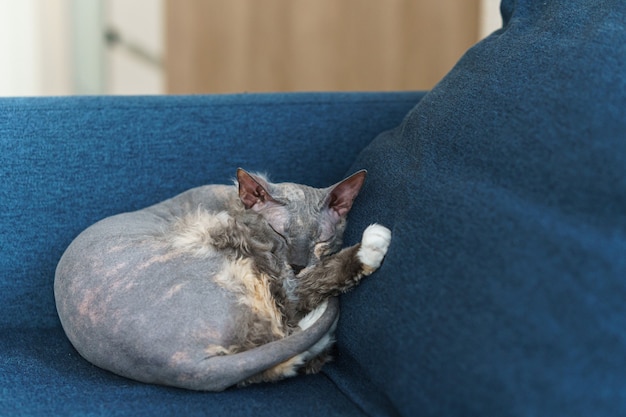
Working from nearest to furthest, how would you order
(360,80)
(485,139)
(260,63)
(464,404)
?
(464,404)
(485,139)
(360,80)
(260,63)

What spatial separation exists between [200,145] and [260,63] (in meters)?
1.75

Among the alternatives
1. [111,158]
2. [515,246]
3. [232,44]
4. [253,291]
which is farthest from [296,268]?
[232,44]

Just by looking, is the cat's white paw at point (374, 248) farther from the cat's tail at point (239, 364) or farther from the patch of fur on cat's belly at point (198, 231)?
the patch of fur on cat's belly at point (198, 231)

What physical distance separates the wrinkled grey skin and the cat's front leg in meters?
0.04

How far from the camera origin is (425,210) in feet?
4.02

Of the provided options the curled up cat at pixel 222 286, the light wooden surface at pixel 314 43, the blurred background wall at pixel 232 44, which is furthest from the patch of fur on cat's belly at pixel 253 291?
the light wooden surface at pixel 314 43

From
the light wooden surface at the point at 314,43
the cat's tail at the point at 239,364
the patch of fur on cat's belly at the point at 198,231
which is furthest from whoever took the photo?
the light wooden surface at the point at 314,43

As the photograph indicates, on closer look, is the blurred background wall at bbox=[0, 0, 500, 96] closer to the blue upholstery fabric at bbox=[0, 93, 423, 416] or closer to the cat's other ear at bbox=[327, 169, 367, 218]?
the blue upholstery fabric at bbox=[0, 93, 423, 416]

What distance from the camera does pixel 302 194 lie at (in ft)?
4.81

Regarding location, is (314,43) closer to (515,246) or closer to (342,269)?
(342,269)

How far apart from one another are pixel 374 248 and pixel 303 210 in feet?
0.65

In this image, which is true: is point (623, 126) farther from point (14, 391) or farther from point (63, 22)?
point (63, 22)

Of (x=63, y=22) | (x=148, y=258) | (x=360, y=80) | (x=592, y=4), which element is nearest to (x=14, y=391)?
(x=148, y=258)

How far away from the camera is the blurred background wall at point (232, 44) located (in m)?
2.68
